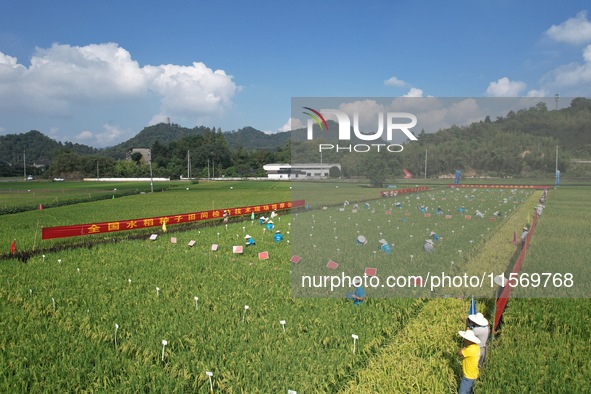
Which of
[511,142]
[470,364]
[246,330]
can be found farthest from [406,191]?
[470,364]

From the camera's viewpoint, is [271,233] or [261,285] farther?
[271,233]

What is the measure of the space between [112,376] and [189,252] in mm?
8560

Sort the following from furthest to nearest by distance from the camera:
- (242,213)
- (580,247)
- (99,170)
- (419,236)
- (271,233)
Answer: (99,170) → (242,213) → (271,233) → (419,236) → (580,247)

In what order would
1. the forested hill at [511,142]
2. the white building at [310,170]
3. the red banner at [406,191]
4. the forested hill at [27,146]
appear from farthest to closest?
1. the forested hill at [27,146]
2. the red banner at [406,191]
3. the white building at [310,170]
4. the forested hill at [511,142]

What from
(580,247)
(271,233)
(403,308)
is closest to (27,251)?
(271,233)

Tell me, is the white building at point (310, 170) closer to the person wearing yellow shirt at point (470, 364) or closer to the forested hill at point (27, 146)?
the person wearing yellow shirt at point (470, 364)

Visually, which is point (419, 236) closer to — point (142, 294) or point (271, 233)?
point (271, 233)

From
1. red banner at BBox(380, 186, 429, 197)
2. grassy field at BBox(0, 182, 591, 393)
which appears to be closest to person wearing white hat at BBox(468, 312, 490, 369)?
grassy field at BBox(0, 182, 591, 393)

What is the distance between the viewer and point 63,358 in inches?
236

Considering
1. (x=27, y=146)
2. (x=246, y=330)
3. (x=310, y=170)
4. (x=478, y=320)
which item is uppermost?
(x=27, y=146)

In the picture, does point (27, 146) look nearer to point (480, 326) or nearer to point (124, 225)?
point (124, 225)

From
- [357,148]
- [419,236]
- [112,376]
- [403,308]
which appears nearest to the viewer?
[112,376]

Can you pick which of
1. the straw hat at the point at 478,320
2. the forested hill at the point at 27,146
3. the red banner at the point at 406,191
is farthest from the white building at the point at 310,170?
the forested hill at the point at 27,146

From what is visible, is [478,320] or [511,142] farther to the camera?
[511,142]
